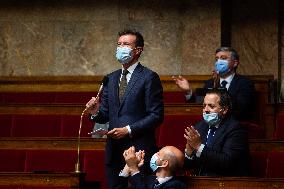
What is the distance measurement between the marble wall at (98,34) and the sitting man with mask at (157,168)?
4.51 feet

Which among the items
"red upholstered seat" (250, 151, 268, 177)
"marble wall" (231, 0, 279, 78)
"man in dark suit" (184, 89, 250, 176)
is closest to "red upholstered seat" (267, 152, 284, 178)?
"red upholstered seat" (250, 151, 268, 177)

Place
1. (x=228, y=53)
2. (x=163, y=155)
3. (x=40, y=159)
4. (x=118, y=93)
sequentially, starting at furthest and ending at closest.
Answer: (x=228, y=53) < (x=40, y=159) < (x=118, y=93) < (x=163, y=155)

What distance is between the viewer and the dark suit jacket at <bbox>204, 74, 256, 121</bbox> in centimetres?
227

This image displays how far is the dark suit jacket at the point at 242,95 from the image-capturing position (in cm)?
227

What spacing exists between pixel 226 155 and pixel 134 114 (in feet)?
0.76

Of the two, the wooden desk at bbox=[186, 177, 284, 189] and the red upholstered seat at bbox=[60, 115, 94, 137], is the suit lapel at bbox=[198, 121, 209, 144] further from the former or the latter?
the red upholstered seat at bbox=[60, 115, 94, 137]

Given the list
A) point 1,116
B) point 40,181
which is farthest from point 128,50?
point 1,116

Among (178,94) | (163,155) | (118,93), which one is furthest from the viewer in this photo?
(178,94)

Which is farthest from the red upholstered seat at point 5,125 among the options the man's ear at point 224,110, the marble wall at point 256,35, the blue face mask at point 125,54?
the marble wall at point 256,35

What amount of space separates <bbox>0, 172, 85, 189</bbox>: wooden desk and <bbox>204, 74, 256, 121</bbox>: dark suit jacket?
67cm

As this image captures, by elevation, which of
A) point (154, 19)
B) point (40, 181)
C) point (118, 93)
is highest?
point (154, 19)

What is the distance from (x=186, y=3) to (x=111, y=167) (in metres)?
1.45

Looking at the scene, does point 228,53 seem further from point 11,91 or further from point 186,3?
point 11,91

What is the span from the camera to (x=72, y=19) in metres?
3.08
